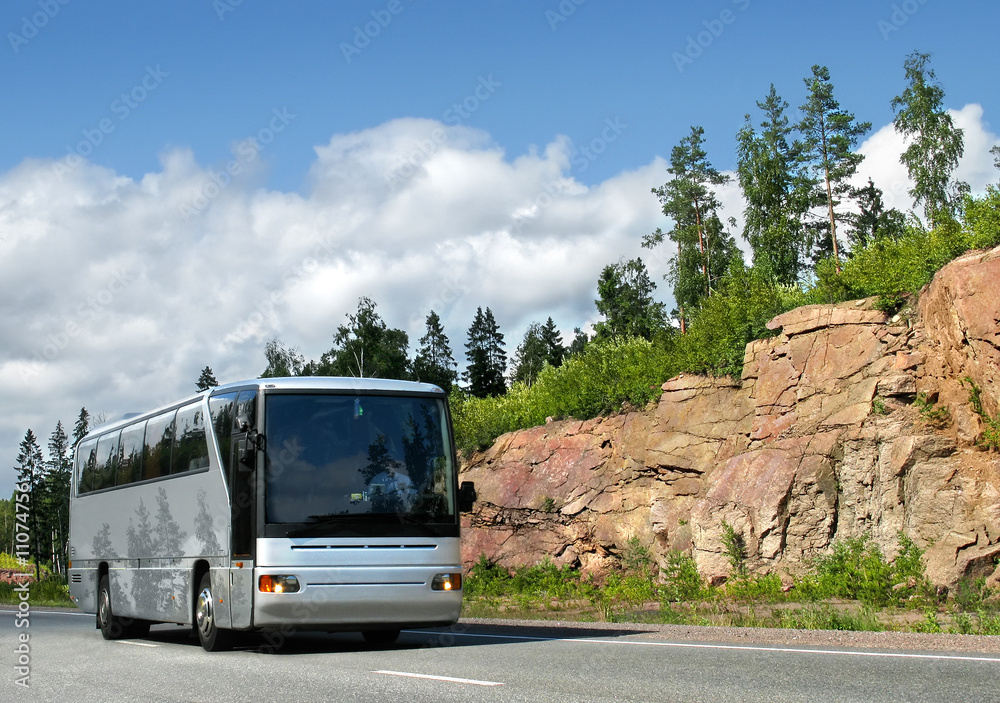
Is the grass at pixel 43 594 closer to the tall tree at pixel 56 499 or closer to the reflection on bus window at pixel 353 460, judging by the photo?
the reflection on bus window at pixel 353 460

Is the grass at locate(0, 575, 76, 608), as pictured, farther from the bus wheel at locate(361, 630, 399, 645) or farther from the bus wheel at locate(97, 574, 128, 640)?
the bus wheel at locate(361, 630, 399, 645)

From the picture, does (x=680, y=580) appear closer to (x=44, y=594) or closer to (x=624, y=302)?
(x=44, y=594)

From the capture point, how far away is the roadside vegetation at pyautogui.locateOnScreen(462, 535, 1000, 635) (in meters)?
16.7

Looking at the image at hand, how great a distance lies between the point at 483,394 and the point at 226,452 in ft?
284

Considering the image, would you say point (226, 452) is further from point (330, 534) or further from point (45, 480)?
point (45, 480)

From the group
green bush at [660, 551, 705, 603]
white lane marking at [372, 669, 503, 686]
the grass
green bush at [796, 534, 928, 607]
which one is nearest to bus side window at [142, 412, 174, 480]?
white lane marking at [372, 669, 503, 686]

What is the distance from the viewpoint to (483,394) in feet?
328

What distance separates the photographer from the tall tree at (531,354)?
103 meters

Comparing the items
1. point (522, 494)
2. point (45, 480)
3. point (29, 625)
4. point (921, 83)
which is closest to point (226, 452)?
point (29, 625)

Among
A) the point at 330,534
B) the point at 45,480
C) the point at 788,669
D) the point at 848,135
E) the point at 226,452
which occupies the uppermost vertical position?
the point at 848,135

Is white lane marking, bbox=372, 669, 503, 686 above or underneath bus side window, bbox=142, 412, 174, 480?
underneath

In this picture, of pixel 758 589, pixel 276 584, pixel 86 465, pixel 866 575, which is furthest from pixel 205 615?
pixel 866 575

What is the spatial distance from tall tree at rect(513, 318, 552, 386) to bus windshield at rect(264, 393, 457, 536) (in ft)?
287

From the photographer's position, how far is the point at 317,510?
1284 centimetres
